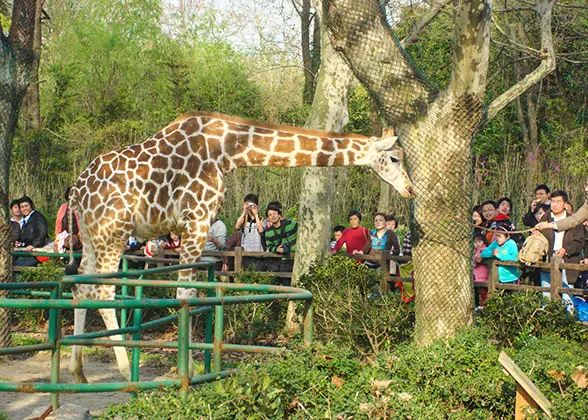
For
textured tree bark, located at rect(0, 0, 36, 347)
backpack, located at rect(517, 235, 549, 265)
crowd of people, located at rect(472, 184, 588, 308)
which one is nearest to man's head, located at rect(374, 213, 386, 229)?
crowd of people, located at rect(472, 184, 588, 308)

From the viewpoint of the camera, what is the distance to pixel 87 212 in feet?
29.7

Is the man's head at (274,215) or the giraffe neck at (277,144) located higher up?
the giraffe neck at (277,144)

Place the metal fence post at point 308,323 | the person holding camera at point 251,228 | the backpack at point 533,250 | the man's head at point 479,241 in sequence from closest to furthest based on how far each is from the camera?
1. the metal fence post at point 308,323
2. the backpack at point 533,250
3. the man's head at point 479,241
4. the person holding camera at point 251,228

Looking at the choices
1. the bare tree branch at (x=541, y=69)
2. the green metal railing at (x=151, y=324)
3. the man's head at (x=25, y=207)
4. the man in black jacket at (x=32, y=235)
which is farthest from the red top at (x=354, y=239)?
the green metal railing at (x=151, y=324)

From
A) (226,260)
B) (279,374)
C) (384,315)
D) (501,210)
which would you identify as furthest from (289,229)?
(279,374)

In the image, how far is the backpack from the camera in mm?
10625

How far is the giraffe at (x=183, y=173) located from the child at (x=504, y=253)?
2876 millimetres

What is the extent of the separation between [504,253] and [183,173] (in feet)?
14.6

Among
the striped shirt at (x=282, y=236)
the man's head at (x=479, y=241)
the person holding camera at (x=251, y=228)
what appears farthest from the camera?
the person holding camera at (x=251, y=228)

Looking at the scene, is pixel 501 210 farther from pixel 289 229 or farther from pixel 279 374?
pixel 279 374

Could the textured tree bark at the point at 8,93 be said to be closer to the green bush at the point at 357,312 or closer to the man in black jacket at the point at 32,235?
the green bush at the point at 357,312

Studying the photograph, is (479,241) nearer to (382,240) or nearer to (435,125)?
(382,240)

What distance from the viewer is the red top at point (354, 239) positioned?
514 inches

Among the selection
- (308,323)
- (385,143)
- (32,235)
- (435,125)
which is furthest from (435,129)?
(32,235)
